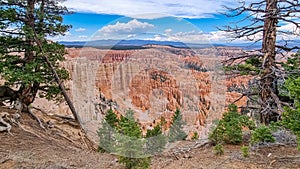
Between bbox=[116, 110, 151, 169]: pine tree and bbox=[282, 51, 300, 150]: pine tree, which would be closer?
bbox=[282, 51, 300, 150]: pine tree

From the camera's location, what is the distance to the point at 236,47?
9219 millimetres

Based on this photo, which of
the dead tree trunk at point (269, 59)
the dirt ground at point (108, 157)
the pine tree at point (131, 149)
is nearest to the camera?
the dirt ground at point (108, 157)

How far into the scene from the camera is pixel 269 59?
8.19m

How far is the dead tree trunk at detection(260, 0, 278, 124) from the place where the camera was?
7965 mm

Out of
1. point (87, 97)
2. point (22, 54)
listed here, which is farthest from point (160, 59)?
point (22, 54)

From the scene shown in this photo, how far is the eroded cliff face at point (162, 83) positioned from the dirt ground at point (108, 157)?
1.34 meters

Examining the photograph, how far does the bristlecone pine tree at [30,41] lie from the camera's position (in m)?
9.50

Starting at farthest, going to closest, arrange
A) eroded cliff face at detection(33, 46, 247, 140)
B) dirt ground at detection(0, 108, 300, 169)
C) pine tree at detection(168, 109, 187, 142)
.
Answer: pine tree at detection(168, 109, 187, 142), eroded cliff face at detection(33, 46, 247, 140), dirt ground at detection(0, 108, 300, 169)

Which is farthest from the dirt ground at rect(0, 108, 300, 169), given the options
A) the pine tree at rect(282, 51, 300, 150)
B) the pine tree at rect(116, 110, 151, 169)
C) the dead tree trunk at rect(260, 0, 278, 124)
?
the dead tree trunk at rect(260, 0, 278, 124)

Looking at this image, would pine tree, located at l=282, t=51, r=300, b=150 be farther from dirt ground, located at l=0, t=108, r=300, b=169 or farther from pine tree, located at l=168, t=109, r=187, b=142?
pine tree, located at l=168, t=109, r=187, b=142

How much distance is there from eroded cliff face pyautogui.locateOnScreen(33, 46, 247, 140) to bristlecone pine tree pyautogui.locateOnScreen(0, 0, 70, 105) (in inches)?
58.8

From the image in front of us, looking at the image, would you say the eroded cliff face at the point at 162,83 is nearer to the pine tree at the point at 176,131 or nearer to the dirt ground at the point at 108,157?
the pine tree at the point at 176,131

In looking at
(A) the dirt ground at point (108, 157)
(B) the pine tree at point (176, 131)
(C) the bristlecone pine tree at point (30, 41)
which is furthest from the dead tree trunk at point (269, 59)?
(C) the bristlecone pine tree at point (30, 41)

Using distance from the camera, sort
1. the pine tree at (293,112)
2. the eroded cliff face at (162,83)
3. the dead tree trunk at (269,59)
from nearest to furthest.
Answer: the pine tree at (293,112), the dead tree trunk at (269,59), the eroded cliff face at (162,83)
